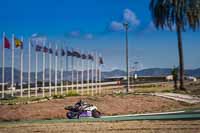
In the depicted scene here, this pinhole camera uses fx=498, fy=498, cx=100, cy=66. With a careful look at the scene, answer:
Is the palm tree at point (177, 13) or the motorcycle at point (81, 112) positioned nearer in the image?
the motorcycle at point (81, 112)

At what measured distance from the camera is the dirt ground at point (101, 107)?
30.4 metres

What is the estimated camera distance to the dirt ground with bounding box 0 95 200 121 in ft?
99.8

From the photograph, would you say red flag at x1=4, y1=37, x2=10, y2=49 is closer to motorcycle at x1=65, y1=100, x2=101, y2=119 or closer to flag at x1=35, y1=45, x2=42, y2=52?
flag at x1=35, y1=45, x2=42, y2=52

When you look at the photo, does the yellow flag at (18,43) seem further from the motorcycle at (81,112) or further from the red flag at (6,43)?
the motorcycle at (81,112)

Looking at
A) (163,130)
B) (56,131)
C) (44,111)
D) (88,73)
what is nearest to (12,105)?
(44,111)

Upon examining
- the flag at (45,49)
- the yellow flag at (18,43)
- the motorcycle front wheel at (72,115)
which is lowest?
the motorcycle front wheel at (72,115)

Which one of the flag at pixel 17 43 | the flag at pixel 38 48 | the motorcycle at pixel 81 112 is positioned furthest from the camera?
the flag at pixel 38 48

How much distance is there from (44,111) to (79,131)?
13574 mm

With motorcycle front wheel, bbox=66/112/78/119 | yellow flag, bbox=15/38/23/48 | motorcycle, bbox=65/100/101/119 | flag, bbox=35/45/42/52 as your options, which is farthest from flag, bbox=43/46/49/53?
motorcycle front wheel, bbox=66/112/78/119

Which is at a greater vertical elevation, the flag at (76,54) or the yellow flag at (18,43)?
the yellow flag at (18,43)

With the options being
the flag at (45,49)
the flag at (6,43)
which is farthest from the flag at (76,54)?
the flag at (6,43)

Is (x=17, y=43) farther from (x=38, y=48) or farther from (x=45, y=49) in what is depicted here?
(x=45, y=49)

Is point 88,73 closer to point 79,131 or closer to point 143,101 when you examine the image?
point 143,101

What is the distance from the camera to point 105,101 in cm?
3872
